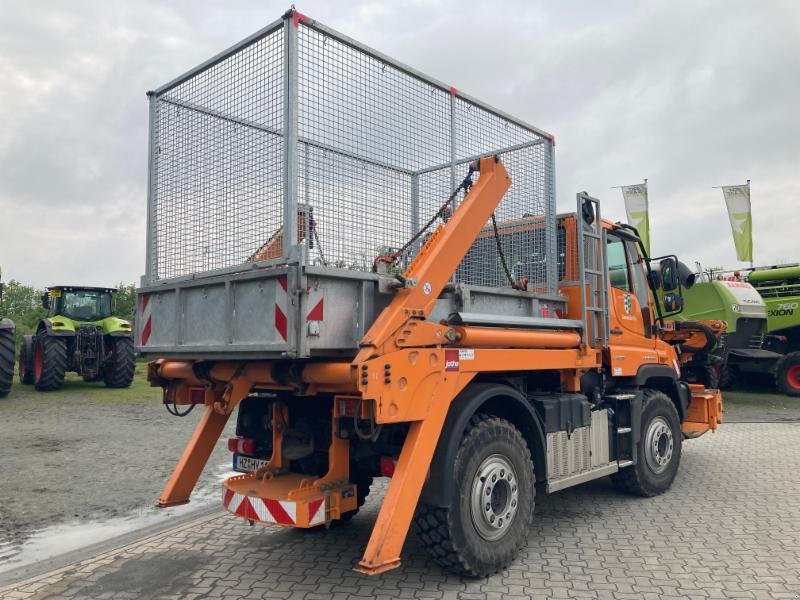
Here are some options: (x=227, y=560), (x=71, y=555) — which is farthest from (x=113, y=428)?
(x=227, y=560)

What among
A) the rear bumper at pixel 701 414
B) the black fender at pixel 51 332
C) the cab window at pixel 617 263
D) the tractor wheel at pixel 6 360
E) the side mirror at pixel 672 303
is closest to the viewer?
the cab window at pixel 617 263

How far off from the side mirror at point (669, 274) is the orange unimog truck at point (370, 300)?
117 cm

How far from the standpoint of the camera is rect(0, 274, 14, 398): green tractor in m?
14.2

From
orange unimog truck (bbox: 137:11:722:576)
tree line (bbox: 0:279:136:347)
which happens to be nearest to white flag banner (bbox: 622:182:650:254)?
orange unimog truck (bbox: 137:11:722:576)

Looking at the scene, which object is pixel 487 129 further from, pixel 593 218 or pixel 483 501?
pixel 483 501

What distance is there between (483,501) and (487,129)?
3.13 m

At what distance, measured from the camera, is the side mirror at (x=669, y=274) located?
264 inches

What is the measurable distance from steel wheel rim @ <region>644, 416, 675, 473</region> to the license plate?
147 inches

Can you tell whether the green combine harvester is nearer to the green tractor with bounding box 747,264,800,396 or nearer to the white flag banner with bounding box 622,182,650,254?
the green tractor with bounding box 747,264,800,396

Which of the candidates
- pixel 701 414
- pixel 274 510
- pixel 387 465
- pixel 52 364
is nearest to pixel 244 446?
pixel 274 510

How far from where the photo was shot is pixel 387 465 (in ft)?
14.2

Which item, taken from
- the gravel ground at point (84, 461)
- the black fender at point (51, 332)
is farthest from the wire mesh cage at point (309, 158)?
the black fender at point (51, 332)

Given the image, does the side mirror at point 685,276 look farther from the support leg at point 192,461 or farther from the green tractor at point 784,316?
the green tractor at point 784,316

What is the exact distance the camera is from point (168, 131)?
5121 mm
